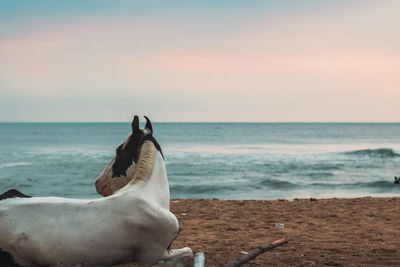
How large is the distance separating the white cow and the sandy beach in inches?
12.4

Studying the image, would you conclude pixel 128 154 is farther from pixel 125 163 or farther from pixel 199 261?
pixel 199 261

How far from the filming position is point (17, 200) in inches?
131

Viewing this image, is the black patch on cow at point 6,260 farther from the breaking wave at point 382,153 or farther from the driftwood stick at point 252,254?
the breaking wave at point 382,153

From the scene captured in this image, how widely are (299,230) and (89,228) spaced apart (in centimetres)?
424

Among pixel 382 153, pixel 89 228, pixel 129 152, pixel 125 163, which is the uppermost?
pixel 129 152

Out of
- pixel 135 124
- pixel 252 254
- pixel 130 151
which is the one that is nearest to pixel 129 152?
pixel 130 151

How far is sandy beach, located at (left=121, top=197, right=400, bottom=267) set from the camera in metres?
4.69

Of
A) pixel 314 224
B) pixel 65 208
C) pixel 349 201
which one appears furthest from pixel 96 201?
pixel 349 201

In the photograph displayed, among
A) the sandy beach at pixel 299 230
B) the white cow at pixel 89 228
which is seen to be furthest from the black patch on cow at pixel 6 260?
the sandy beach at pixel 299 230

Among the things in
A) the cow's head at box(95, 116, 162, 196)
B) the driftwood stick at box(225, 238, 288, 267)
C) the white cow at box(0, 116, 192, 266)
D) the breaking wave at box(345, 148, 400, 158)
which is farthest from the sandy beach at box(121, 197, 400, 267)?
the breaking wave at box(345, 148, 400, 158)

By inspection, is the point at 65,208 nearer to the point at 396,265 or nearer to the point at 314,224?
the point at 396,265

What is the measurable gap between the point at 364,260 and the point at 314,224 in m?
2.59

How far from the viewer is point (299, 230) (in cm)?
653

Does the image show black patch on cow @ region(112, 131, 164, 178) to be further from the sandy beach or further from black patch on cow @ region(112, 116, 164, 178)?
the sandy beach
